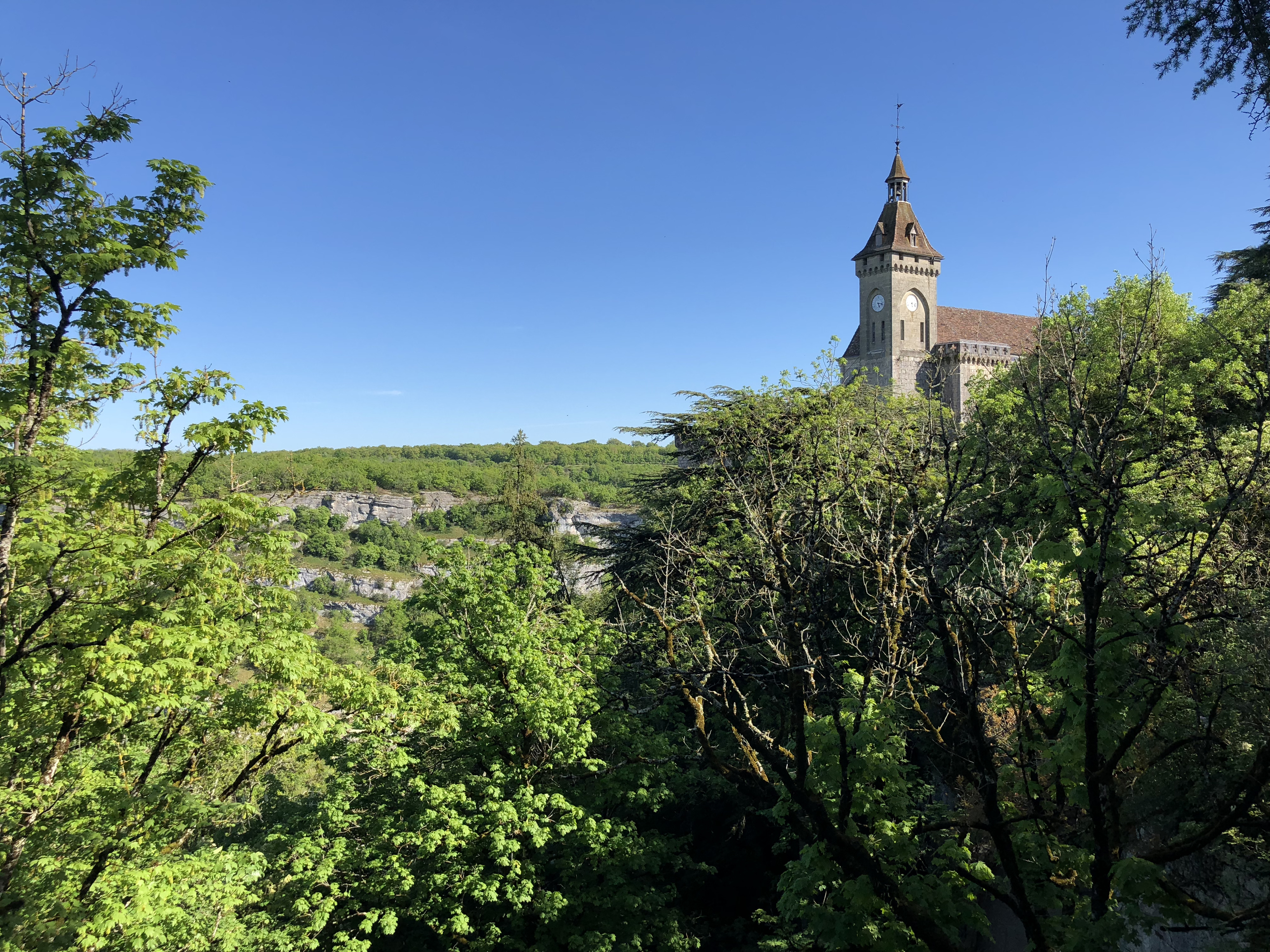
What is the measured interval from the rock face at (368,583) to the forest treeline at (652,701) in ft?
411

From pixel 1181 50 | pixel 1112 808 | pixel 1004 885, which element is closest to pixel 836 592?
pixel 1004 885

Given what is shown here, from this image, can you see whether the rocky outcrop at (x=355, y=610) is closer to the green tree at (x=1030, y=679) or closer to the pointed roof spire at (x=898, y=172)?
the pointed roof spire at (x=898, y=172)

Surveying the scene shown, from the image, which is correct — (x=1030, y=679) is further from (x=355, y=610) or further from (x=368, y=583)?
(x=368, y=583)

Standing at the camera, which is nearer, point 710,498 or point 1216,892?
point 1216,892

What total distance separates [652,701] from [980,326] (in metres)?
46.5

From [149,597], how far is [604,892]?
868 centimetres

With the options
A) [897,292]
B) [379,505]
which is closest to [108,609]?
[897,292]

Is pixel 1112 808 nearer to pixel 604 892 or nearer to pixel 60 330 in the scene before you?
pixel 604 892

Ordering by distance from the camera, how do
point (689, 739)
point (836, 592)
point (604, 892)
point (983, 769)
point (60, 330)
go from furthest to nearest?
point (689, 739) → point (836, 592) → point (604, 892) → point (60, 330) → point (983, 769)

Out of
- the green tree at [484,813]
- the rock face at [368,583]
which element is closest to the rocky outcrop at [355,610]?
the rock face at [368,583]

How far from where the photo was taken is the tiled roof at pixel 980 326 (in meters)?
51.5

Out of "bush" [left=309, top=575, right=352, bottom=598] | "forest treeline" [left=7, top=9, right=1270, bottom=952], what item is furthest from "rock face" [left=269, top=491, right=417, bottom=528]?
"forest treeline" [left=7, top=9, right=1270, bottom=952]

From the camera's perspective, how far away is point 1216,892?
25.2ft

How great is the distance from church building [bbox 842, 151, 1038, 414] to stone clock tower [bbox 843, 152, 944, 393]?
0.14 feet
